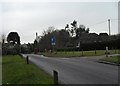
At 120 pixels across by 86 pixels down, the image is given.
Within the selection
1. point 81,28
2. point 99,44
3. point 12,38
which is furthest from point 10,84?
point 81,28

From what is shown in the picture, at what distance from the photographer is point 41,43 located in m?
119

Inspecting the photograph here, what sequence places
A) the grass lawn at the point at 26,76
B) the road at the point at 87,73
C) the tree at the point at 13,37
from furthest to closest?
1. the tree at the point at 13,37
2. the grass lawn at the point at 26,76
3. the road at the point at 87,73

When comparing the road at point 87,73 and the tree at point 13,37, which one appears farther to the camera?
the tree at point 13,37

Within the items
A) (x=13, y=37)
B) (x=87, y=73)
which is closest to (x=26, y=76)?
(x=87, y=73)

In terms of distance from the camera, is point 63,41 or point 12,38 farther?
point 12,38

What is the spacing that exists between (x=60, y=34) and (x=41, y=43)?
10.4 meters

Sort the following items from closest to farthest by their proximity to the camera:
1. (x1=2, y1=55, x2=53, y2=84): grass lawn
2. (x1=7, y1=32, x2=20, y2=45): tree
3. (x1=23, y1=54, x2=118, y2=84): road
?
(x1=23, y1=54, x2=118, y2=84): road
(x1=2, y1=55, x2=53, y2=84): grass lawn
(x1=7, y1=32, x2=20, y2=45): tree

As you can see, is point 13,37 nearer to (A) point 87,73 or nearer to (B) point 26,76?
(A) point 87,73

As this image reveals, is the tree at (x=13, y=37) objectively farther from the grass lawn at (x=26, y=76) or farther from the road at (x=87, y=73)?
the grass lawn at (x=26, y=76)

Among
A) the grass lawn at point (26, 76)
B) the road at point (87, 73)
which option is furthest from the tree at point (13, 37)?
the grass lawn at point (26, 76)

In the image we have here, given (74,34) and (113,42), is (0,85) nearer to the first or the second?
(113,42)

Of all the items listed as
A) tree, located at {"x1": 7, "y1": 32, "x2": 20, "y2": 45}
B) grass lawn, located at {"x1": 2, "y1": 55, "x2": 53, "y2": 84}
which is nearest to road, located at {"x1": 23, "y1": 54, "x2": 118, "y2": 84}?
grass lawn, located at {"x1": 2, "y1": 55, "x2": 53, "y2": 84}

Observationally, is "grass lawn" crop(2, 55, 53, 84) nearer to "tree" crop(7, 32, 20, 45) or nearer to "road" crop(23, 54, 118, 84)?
"road" crop(23, 54, 118, 84)

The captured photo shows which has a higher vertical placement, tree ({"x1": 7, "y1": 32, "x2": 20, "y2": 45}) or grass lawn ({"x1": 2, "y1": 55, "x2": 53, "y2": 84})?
tree ({"x1": 7, "y1": 32, "x2": 20, "y2": 45})
